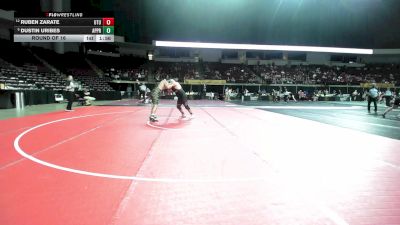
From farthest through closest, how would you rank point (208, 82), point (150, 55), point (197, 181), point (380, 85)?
1. point (150, 55)
2. point (380, 85)
3. point (208, 82)
4. point (197, 181)

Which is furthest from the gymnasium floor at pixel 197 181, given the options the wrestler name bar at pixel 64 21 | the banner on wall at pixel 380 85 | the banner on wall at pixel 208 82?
the banner on wall at pixel 380 85

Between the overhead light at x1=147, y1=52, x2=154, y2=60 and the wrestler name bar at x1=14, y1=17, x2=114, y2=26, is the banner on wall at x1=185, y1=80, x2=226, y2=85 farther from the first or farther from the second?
the wrestler name bar at x1=14, y1=17, x2=114, y2=26

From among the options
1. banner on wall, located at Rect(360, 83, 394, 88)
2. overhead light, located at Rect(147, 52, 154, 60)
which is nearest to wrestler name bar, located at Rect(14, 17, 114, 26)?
overhead light, located at Rect(147, 52, 154, 60)

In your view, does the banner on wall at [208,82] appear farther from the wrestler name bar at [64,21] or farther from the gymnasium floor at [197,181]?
the gymnasium floor at [197,181]

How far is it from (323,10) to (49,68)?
29.3m

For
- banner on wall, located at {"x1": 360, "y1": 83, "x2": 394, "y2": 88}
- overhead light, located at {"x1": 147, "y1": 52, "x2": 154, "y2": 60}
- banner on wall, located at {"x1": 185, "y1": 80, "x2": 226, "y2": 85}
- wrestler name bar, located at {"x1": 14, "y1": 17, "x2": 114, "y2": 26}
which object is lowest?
banner on wall, located at {"x1": 360, "y1": 83, "x2": 394, "y2": 88}

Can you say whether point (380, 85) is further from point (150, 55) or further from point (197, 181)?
point (197, 181)

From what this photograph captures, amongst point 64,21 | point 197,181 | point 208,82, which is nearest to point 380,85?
point 208,82

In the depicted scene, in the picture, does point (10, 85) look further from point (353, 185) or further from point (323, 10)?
point (323, 10)

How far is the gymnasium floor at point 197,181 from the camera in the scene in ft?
10.8

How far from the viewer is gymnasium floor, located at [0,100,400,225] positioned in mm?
3289

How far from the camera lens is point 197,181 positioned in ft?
14.8

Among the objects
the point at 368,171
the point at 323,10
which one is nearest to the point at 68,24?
the point at 368,171

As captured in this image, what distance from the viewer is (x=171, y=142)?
7703 millimetres
